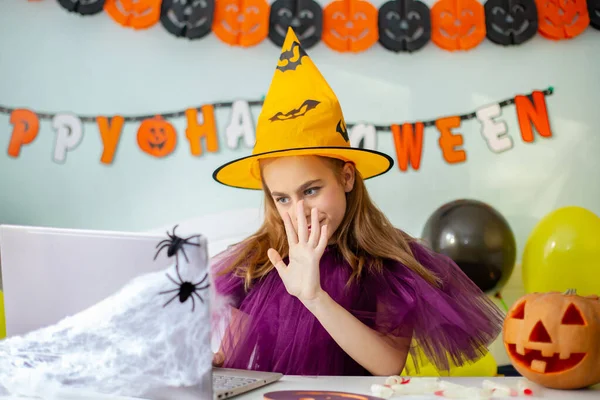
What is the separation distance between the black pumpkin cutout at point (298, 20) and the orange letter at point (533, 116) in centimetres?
112

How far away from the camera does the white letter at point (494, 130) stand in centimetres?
344

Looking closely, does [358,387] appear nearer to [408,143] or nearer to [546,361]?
[546,361]

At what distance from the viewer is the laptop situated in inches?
39.5

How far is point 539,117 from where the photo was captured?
3426mm

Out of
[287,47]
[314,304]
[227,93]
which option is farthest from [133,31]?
[314,304]

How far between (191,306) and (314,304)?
52 cm

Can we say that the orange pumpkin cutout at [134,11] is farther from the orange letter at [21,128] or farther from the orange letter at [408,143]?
the orange letter at [408,143]

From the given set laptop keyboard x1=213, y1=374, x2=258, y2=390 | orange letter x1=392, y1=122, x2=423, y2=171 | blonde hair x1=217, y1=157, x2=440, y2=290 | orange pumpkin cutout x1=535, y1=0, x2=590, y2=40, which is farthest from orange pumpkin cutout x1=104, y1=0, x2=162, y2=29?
laptop keyboard x1=213, y1=374, x2=258, y2=390

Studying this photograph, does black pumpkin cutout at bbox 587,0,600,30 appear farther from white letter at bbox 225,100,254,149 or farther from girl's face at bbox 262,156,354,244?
girl's face at bbox 262,156,354,244

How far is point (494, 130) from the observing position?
344cm

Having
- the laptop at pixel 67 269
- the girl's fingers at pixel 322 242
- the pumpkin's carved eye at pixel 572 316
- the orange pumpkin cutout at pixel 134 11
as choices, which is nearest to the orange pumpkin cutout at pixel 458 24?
the orange pumpkin cutout at pixel 134 11

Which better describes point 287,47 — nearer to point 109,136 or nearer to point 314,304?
point 314,304

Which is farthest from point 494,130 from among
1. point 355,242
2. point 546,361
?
point 546,361

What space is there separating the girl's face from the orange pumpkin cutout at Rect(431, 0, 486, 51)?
1.87m
